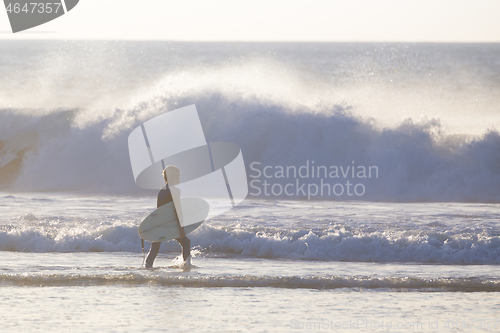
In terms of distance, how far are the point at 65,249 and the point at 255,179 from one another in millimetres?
11188

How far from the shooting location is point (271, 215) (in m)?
12.9

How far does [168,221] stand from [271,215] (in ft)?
16.5

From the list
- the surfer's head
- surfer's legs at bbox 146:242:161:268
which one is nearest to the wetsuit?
surfer's legs at bbox 146:242:161:268

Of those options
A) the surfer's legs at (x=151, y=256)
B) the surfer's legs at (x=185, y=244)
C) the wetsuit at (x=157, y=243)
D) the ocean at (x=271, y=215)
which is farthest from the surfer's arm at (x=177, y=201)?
the ocean at (x=271, y=215)

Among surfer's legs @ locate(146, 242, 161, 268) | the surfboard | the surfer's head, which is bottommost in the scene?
surfer's legs @ locate(146, 242, 161, 268)

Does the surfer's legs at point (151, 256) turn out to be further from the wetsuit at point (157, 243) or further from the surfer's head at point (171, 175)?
the surfer's head at point (171, 175)

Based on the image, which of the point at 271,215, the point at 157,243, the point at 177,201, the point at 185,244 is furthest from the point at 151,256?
the point at 271,215

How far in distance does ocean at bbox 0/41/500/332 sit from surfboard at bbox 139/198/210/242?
484 millimetres

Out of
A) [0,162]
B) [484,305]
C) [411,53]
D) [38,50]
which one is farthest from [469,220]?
[38,50]

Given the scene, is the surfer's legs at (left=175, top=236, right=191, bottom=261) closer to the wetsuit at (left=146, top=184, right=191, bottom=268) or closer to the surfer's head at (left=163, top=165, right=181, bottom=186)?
the wetsuit at (left=146, top=184, right=191, bottom=268)

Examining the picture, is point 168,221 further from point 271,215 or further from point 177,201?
point 271,215

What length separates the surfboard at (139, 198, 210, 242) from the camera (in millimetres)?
8078

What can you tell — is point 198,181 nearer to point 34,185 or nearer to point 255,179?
point 255,179

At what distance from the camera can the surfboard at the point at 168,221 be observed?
26.5ft
